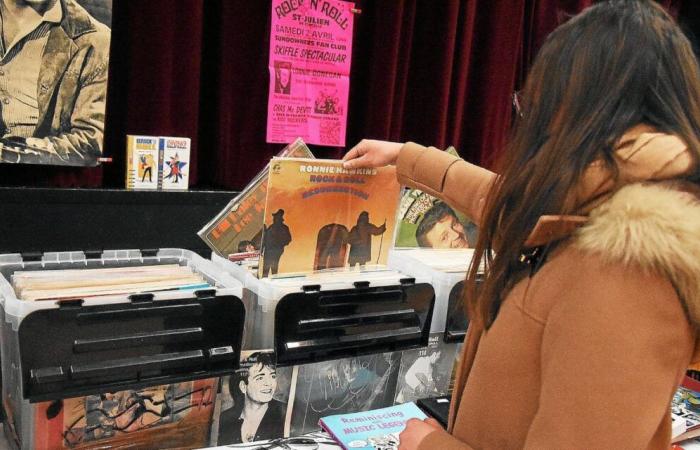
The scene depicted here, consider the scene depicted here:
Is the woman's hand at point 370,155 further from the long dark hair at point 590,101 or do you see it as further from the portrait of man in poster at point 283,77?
the portrait of man in poster at point 283,77

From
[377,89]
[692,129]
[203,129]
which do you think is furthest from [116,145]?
[692,129]

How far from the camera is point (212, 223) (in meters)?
1.18

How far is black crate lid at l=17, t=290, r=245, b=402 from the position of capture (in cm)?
83

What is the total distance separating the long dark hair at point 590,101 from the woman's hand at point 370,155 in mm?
451

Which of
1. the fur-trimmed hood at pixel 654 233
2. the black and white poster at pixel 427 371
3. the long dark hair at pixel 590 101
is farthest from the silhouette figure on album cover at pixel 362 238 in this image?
the fur-trimmed hood at pixel 654 233

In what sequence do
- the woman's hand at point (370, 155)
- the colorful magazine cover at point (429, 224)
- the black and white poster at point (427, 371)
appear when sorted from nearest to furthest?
the woman's hand at point (370, 155)
the black and white poster at point (427, 371)
the colorful magazine cover at point (429, 224)

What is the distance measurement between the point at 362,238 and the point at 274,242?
0.67ft

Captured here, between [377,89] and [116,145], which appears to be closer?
[116,145]

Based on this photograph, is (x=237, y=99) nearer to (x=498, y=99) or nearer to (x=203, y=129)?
(x=203, y=129)

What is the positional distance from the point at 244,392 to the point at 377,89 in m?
1.28

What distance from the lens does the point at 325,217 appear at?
1154 mm

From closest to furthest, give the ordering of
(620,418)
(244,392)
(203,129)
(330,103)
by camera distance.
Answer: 1. (620,418)
2. (244,392)
3. (203,129)
4. (330,103)

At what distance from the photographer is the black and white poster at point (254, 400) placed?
1.03 meters

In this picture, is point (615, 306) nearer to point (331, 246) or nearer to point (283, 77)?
point (331, 246)
